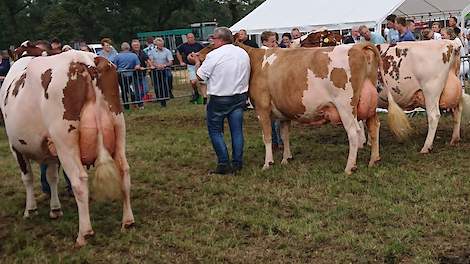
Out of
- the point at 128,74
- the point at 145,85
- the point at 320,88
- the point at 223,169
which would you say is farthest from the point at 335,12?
the point at 223,169

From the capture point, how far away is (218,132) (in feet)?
25.2

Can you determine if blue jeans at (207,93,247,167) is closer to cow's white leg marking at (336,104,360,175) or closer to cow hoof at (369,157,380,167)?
cow's white leg marking at (336,104,360,175)

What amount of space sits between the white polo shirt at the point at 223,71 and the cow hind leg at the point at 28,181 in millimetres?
2356

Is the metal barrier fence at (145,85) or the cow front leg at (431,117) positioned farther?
the metal barrier fence at (145,85)

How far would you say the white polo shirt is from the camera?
24.3 ft

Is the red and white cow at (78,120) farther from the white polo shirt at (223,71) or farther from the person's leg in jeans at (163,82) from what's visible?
the person's leg in jeans at (163,82)

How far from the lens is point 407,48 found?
27.3ft

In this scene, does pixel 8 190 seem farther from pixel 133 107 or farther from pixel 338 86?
pixel 133 107

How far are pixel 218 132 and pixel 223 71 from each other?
79cm

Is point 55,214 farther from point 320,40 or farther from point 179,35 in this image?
point 179,35

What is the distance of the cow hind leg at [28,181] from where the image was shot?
614cm

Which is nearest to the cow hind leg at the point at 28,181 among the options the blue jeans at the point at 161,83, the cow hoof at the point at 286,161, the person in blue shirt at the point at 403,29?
the cow hoof at the point at 286,161

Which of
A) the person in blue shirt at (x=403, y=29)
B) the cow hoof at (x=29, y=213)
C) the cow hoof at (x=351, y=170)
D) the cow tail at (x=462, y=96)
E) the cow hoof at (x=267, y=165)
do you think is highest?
the person in blue shirt at (x=403, y=29)

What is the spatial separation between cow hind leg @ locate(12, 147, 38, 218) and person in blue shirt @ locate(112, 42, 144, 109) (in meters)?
8.68
